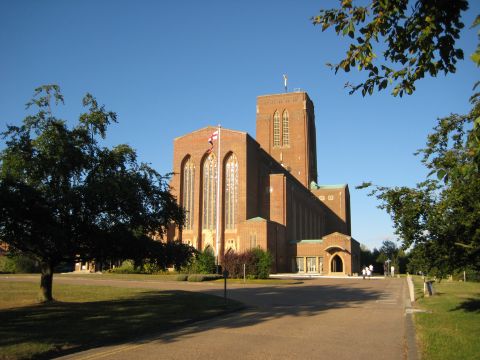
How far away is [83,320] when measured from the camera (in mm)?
13289

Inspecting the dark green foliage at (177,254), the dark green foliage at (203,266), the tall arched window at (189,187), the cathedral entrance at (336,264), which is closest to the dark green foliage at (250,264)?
the dark green foliage at (203,266)

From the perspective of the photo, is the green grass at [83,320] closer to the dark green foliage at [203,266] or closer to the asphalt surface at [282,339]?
the asphalt surface at [282,339]

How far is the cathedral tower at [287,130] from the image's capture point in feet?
278

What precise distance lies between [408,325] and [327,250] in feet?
160

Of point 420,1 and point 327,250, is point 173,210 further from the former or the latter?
point 327,250

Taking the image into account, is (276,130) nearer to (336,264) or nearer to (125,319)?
(336,264)

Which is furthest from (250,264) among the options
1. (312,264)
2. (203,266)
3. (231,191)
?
(312,264)

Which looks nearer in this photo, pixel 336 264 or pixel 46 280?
pixel 46 280

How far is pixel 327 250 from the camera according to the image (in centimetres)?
6181

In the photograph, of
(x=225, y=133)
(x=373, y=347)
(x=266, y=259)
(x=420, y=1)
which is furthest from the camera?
(x=225, y=133)

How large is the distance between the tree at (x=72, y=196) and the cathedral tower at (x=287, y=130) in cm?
6678

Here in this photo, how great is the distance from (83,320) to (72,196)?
492cm

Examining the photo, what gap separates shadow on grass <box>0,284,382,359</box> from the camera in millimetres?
10547

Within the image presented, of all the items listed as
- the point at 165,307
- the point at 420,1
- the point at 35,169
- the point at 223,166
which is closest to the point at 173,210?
the point at 165,307
